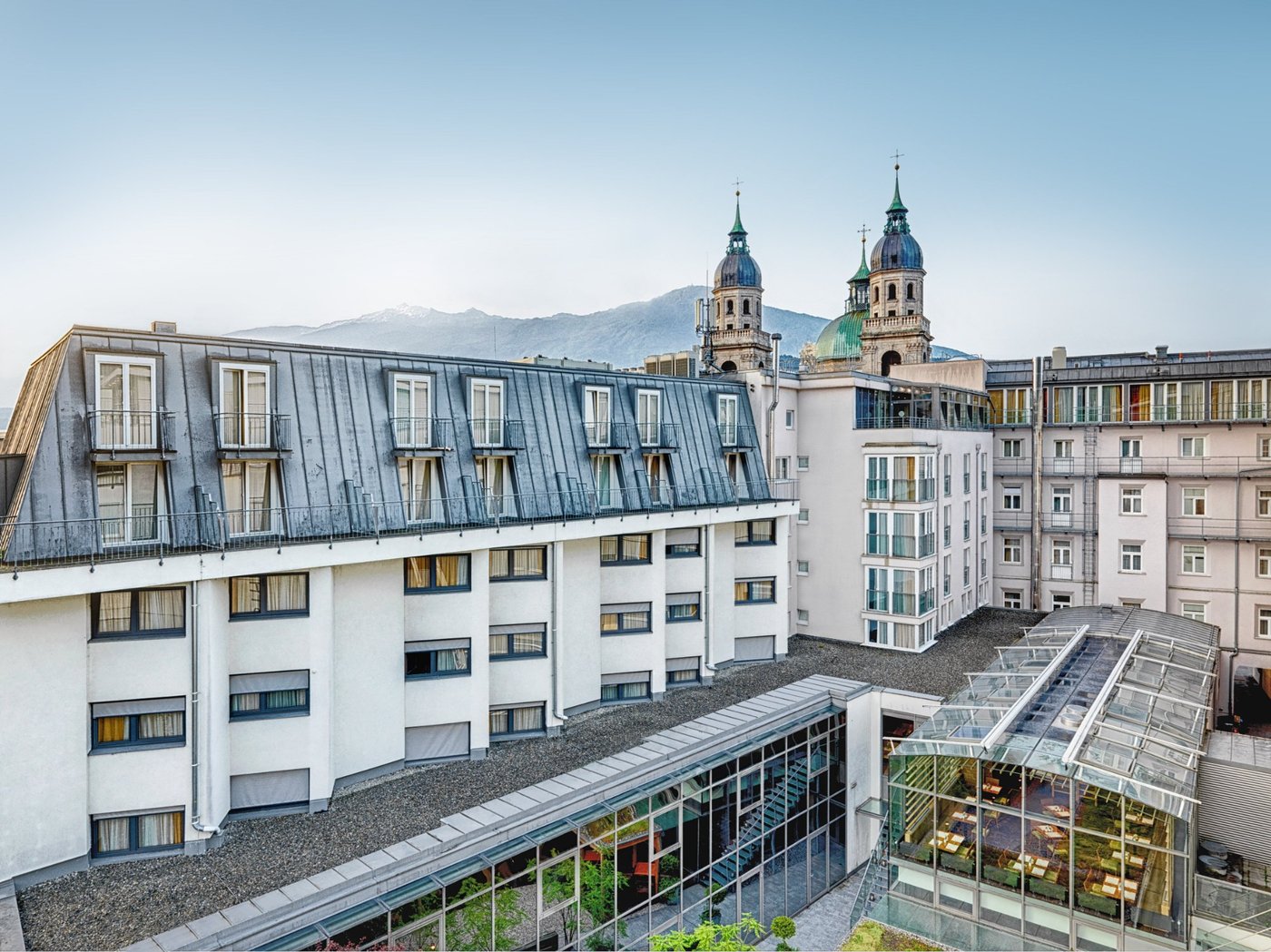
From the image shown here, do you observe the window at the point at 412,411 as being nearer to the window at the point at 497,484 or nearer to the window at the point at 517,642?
the window at the point at 497,484

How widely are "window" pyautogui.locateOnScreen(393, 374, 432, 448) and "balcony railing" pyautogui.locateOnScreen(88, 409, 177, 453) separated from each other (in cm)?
476

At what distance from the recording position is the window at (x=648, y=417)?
24.0m

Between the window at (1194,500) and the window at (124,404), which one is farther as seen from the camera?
the window at (1194,500)

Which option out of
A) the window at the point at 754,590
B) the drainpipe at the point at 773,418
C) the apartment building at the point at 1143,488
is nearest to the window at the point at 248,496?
the window at the point at 754,590

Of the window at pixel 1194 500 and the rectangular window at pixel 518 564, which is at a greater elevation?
the window at pixel 1194 500

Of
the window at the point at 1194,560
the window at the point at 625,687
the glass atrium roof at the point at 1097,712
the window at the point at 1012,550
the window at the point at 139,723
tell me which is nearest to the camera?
the window at the point at 139,723

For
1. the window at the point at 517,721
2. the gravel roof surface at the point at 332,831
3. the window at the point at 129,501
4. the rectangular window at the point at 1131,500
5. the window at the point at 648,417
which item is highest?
the window at the point at 648,417

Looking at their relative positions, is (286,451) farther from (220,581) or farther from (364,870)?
(364,870)

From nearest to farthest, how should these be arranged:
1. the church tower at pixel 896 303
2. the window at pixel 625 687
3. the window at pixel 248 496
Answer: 1. the window at pixel 248 496
2. the window at pixel 625 687
3. the church tower at pixel 896 303

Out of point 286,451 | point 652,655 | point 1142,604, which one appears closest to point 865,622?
point 652,655

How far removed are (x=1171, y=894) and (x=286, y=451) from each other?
19179 millimetres

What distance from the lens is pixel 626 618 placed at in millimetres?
23266

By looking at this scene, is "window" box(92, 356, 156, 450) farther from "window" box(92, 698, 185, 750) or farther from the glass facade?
the glass facade

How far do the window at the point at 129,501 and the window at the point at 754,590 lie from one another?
17188 millimetres
